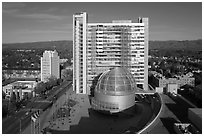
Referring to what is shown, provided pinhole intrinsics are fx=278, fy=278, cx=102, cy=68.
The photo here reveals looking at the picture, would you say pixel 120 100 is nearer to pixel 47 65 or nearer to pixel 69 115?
pixel 69 115

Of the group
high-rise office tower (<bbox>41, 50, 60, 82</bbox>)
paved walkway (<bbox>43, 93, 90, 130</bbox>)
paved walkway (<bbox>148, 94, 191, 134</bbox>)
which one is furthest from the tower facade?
high-rise office tower (<bbox>41, 50, 60, 82</bbox>)

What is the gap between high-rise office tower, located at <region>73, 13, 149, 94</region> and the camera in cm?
1642

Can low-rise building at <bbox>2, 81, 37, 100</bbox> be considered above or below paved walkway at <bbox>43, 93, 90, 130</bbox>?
above

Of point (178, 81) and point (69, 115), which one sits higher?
point (178, 81)

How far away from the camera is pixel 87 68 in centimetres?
1664

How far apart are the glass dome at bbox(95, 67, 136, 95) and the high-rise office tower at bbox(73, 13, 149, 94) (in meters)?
3.62

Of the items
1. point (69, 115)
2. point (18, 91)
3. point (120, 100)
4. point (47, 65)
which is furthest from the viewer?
point (47, 65)

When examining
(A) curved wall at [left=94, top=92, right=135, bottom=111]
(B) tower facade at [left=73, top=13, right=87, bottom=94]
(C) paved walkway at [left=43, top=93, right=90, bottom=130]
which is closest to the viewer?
(C) paved walkway at [left=43, top=93, right=90, bottom=130]

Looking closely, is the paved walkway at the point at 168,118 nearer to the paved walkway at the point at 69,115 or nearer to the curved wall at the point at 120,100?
the curved wall at the point at 120,100

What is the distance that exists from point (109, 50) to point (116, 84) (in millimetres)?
4513

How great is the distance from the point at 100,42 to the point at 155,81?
565 centimetres

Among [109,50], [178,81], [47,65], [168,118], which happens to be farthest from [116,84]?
[47,65]

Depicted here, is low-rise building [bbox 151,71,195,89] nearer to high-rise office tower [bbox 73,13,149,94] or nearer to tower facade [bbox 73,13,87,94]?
high-rise office tower [bbox 73,13,149,94]

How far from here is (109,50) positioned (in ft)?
54.8
